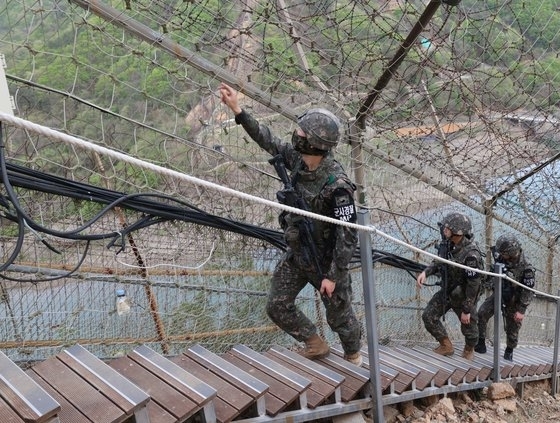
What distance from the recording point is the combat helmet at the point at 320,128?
3064 mm

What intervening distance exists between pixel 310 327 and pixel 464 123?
98.9 inches

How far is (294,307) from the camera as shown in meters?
3.56

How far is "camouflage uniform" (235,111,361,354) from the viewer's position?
3.16 m

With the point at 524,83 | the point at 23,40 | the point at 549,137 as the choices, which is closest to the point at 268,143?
the point at 23,40

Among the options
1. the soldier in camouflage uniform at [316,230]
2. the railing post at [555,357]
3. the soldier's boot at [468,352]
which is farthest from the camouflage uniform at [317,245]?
the railing post at [555,357]

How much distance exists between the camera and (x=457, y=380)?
426 centimetres

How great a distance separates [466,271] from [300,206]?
7.34ft

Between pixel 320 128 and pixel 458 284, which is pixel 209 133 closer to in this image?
pixel 320 128

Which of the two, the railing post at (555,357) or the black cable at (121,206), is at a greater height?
the black cable at (121,206)

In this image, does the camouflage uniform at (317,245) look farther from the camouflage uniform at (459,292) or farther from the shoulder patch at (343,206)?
the camouflage uniform at (459,292)

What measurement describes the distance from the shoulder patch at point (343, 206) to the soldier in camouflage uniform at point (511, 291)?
9.75 feet

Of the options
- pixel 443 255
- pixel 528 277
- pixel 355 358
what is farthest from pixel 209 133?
pixel 528 277

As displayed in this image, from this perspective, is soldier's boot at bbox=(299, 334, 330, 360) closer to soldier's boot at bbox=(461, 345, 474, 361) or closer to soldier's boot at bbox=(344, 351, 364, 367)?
soldier's boot at bbox=(344, 351, 364, 367)

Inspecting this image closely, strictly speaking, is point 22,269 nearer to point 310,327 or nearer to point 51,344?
point 51,344
